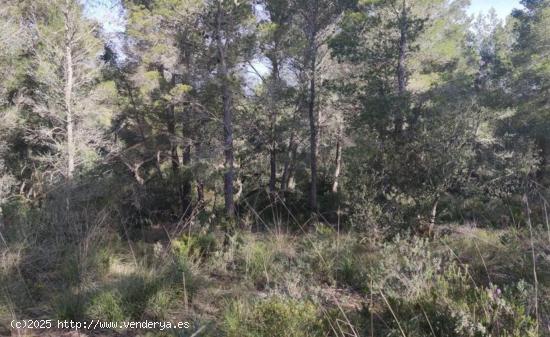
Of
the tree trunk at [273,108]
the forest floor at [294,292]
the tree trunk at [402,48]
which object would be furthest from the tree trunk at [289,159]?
the forest floor at [294,292]

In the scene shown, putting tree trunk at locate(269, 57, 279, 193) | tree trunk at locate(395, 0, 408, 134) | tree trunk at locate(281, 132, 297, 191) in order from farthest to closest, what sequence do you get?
tree trunk at locate(281, 132, 297, 191)
tree trunk at locate(269, 57, 279, 193)
tree trunk at locate(395, 0, 408, 134)

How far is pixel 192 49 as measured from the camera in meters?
11.3

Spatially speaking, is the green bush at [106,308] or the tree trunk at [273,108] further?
the tree trunk at [273,108]

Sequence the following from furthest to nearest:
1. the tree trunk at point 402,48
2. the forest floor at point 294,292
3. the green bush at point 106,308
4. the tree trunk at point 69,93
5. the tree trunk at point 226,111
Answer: the tree trunk at point 69,93, the tree trunk at point 402,48, the tree trunk at point 226,111, the green bush at point 106,308, the forest floor at point 294,292

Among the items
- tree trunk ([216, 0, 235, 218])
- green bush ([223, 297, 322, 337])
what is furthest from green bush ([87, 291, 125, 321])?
tree trunk ([216, 0, 235, 218])

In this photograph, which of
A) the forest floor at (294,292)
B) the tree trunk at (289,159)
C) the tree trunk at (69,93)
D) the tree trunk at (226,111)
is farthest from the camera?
the tree trunk at (289,159)

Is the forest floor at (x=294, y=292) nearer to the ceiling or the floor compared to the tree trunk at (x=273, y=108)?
nearer to the floor

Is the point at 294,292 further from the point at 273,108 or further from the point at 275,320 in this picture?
the point at 273,108

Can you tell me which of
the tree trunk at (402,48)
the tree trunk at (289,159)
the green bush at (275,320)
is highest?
the tree trunk at (402,48)

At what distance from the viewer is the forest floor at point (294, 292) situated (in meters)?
2.44

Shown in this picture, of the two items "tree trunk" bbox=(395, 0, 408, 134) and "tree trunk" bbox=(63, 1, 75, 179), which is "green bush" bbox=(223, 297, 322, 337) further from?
"tree trunk" bbox=(63, 1, 75, 179)

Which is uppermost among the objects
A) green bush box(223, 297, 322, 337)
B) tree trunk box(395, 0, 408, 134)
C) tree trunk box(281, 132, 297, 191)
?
tree trunk box(395, 0, 408, 134)

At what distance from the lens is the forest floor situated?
244 cm

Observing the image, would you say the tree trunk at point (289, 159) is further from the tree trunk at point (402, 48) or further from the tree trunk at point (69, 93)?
the tree trunk at point (69, 93)
